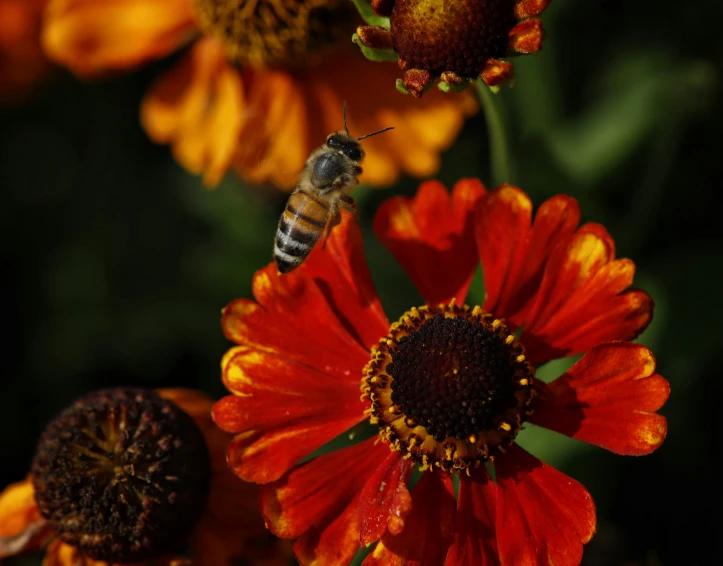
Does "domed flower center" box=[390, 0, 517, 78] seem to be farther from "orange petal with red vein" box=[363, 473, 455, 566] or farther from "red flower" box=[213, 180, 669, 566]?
"orange petal with red vein" box=[363, 473, 455, 566]

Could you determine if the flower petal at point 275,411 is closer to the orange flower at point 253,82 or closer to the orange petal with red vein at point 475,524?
the orange petal with red vein at point 475,524

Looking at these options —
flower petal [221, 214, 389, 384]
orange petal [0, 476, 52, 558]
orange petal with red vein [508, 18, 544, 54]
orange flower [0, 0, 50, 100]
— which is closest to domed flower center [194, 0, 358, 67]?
orange flower [0, 0, 50, 100]

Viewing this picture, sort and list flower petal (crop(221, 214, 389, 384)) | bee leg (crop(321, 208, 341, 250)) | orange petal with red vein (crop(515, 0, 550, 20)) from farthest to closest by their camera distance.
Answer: bee leg (crop(321, 208, 341, 250)) → flower petal (crop(221, 214, 389, 384)) → orange petal with red vein (crop(515, 0, 550, 20))

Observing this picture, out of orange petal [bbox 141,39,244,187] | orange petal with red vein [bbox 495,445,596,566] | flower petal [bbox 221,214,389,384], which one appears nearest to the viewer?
orange petal with red vein [bbox 495,445,596,566]

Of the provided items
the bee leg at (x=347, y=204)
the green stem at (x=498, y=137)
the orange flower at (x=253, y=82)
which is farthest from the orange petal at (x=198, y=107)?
the green stem at (x=498, y=137)

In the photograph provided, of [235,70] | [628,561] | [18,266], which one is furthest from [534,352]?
[18,266]

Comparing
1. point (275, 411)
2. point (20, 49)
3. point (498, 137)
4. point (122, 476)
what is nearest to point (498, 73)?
point (498, 137)

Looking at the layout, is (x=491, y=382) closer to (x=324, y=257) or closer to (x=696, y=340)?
(x=324, y=257)

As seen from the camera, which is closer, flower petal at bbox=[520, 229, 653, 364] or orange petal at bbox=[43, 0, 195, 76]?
flower petal at bbox=[520, 229, 653, 364]
